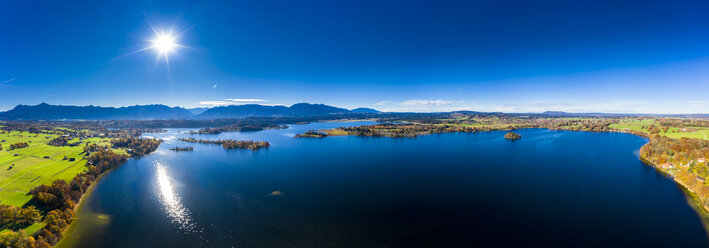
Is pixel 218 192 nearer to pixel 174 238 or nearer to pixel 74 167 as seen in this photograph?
pixel 174 238

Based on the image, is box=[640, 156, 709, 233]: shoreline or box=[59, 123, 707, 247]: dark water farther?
box=[640, 156, 709, 233]: shoreline

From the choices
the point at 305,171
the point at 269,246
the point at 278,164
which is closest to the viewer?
the point at 269,246

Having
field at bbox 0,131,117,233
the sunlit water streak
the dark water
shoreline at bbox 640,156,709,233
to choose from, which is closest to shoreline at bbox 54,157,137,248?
the dark water

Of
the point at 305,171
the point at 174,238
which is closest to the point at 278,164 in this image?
the point at 305,171

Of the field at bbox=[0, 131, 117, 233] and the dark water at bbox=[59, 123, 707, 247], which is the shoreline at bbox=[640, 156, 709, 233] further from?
the field at bbox=[0, 131, 117, 233]

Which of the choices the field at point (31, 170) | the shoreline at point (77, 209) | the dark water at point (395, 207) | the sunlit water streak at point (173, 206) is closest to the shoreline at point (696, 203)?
the dark water at point (395, 207)

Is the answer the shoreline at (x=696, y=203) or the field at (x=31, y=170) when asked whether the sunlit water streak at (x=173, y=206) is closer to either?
the field at (x=31, y=170)
